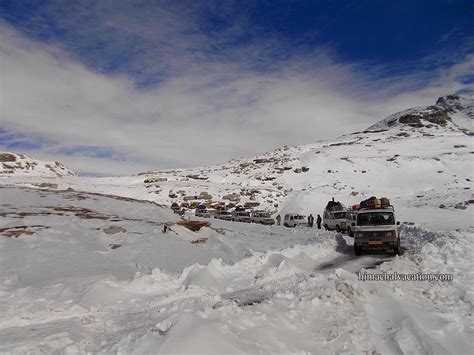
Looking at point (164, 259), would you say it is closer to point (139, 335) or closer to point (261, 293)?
point (261, 293)

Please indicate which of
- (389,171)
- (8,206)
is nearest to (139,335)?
(8,206)

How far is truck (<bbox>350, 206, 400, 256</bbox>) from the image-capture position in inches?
669

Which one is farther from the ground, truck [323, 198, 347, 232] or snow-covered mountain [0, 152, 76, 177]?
snow-covered mountain [0, 152, 76, 177]

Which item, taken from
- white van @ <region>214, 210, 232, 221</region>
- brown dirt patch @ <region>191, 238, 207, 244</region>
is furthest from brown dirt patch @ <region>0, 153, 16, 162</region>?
brown dirt patch @ <region>191, 238, 207, 244</region>

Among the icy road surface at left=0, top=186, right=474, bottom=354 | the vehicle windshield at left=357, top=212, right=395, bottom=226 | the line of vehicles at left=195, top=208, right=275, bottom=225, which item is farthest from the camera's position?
the line of vehicles at left=195, top=208, right=275, bottom=225

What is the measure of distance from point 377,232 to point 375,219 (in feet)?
3.40

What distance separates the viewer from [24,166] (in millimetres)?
101188

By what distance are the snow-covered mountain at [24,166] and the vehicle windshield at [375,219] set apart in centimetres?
9146

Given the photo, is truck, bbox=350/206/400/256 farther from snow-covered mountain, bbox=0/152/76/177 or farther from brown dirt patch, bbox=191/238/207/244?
snow-covered mountain, bbox=0/152/76/177

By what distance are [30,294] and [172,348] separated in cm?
633

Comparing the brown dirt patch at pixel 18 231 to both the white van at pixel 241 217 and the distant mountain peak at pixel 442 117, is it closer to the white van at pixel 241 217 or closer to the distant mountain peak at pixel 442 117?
the white van at pixel 241 217

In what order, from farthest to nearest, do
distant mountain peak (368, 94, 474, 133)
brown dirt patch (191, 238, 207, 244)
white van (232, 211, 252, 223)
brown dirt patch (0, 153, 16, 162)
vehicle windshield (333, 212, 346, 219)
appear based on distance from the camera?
distant mountain peak (368, 94, 474, 133) < brown dirt patch (0, 153, 16, 162) < white van (232, 211, 252, 223) < vehicle windshield (333, 212, 346, 219) < brown dirt patch (191, 238, 207, 244)

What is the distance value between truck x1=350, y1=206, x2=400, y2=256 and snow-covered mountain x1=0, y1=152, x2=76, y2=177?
91.6m

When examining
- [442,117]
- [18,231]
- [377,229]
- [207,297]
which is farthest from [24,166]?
[442,117]
